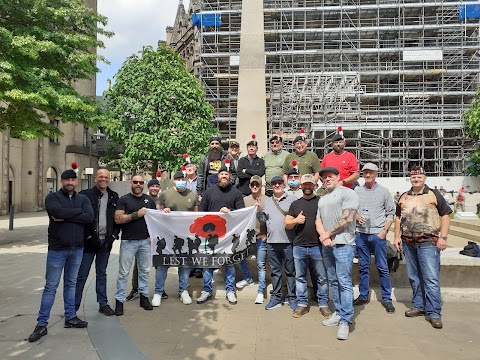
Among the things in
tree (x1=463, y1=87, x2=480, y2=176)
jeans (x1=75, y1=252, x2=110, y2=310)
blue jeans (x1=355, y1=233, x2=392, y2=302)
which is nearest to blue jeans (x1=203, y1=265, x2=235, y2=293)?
jeans (x1=75, y1=252, x2=110, y2=310)

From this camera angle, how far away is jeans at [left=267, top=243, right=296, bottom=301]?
226 inches

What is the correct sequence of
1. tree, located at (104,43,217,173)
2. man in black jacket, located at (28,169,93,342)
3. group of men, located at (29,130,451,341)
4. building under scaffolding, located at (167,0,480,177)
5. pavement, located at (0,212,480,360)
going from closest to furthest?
pavement, located at (0,212,480,360) → man in black jacket, located at (28,169,93,342) → group of men, located at (29,130,451,341) → tree, located at (104,43,217,173) → building under scaffolding, located at (167,0,480,177)

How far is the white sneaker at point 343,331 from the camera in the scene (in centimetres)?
462

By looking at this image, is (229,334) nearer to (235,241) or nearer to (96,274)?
(235,241)

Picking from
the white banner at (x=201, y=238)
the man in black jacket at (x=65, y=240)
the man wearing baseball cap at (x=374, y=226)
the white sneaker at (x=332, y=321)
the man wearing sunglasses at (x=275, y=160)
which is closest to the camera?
the man in black jacket at (x=65, y=240)

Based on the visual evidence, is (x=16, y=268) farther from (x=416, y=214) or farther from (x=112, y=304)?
(x=416, y=214)

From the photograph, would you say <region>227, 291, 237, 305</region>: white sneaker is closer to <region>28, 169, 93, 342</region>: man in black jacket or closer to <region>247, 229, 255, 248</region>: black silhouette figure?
<region>247, 229, 255, 248</region>: black silhouette figure

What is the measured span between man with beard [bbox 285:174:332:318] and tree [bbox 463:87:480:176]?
30.4 m

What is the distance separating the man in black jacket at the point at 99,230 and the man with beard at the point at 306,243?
2.62m

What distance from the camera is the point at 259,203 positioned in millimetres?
6484

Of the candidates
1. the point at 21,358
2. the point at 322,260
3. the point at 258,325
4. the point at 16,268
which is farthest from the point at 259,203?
the point at 16,268

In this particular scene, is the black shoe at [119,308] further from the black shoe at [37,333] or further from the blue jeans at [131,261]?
the black shoe at [37,333]

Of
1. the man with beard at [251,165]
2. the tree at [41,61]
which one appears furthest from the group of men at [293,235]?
the tree at [41,61]

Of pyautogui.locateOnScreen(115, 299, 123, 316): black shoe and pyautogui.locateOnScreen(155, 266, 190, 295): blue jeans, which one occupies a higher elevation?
pyautogui.locateOnScreen(155, 266, 190, 295): blue jeans
